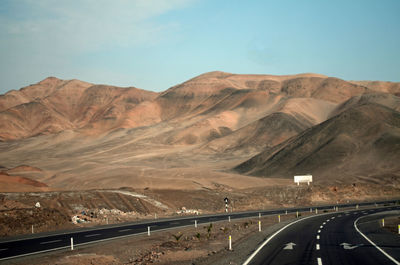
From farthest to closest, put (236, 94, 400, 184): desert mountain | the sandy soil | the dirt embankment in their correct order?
(236, 94, 400, 184): desert mountain → the dirt embankment → the sandy soil

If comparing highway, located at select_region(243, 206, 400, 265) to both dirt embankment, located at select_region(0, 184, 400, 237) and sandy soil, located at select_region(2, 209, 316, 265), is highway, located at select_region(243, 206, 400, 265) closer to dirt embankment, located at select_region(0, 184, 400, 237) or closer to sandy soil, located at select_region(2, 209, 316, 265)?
sandy soil, located at select_region(2, 209, 316, 265)

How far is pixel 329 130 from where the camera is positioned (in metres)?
130

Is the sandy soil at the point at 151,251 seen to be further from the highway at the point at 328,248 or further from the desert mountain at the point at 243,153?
the desert mountain at the point at 243,153

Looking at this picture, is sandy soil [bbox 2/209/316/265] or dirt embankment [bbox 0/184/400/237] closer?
→ sandy soil [bbox 2/209/316/265]

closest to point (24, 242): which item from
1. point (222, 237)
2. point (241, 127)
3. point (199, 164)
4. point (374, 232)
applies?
point (222, 237)

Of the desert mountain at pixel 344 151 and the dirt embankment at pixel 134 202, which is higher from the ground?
the desert mountain at pixel 344 151

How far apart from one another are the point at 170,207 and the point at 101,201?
30.2 ft

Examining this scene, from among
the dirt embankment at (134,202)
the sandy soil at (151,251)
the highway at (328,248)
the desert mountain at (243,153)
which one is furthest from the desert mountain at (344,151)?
the sandy soil at (151,251)

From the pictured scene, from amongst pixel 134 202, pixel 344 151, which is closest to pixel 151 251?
pixel 134 202

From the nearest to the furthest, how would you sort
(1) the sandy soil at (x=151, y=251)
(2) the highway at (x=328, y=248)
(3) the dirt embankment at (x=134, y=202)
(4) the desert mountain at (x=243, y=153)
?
(2) the highway at (x=328, y=248) < (1) the sandy soil at (x=151, y=251) < (3) the dirt embankment at (x=134, y=202) < (4) the desert mountain at (x=243, y=153)

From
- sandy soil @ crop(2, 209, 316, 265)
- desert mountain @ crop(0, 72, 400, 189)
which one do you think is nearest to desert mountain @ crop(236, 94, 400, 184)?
desert mountain @ crop(0, 72, 400, 189)

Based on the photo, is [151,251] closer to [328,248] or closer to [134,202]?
[328,248]

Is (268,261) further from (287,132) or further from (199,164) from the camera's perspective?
(287,132)

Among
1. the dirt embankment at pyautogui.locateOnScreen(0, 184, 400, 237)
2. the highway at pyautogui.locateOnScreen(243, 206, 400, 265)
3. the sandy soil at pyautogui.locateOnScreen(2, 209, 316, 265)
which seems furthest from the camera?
the dirt embankment at pyautogui.locateOnScreen(0, 184, 400, 237)
